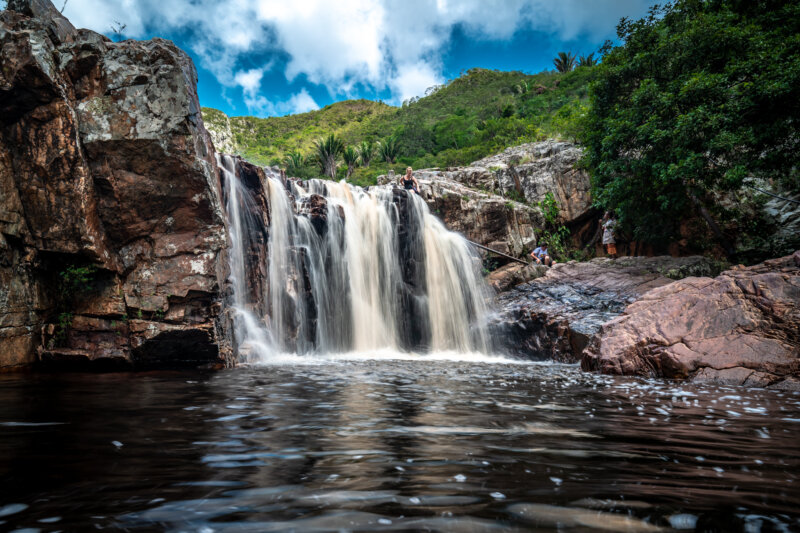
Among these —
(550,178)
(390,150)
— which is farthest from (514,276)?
(390,150)

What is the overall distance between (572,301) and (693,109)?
6042mm

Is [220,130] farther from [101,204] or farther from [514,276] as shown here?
[101,204]

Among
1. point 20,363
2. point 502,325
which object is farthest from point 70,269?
point 502,325

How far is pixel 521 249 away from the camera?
18125mm

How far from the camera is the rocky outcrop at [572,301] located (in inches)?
443

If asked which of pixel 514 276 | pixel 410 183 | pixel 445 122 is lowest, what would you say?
pixel 514 276

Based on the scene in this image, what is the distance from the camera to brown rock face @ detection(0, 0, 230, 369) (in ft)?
22.6

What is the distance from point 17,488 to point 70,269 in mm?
7056

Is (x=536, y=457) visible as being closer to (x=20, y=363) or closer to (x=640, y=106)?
(x=20, y=363)

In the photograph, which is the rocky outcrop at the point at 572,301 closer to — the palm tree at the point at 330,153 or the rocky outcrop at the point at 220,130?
the palm tree at the point at 330,153

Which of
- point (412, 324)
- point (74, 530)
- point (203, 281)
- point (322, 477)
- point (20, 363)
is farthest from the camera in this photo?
point (412, 324)

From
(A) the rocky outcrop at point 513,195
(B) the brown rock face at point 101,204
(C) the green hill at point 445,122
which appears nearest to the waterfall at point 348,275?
(A) the rocky outcrop at point 513,195

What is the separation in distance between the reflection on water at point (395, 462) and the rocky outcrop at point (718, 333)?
1337 mm

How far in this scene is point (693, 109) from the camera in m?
10.1
